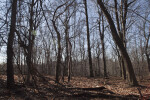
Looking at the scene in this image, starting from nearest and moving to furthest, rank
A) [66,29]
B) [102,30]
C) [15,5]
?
1. [15,5]
2. [66,29]
3. [102,30]

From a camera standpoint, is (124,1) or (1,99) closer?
(1,99)

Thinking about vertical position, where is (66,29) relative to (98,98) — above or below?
above

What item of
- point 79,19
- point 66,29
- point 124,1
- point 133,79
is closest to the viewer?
point 133,79

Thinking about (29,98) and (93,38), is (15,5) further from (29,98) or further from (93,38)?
(93,38)

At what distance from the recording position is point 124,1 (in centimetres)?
883

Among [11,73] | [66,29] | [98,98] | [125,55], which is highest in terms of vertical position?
[66,29]

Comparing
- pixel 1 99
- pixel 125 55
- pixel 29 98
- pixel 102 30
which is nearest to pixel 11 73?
pixel 1 99

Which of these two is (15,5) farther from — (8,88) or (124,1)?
(124,1)

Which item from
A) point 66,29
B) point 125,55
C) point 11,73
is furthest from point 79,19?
point 11,73

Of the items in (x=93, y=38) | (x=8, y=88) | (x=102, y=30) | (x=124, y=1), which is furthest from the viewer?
(x=93, y=38)

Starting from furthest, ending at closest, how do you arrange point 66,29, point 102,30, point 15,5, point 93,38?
point 93,38 < point 102,30 < point 66,29 < point 15,5

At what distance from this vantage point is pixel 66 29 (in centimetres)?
1001

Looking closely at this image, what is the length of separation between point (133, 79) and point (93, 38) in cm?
1782

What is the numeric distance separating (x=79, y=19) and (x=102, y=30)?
3.87 meters
